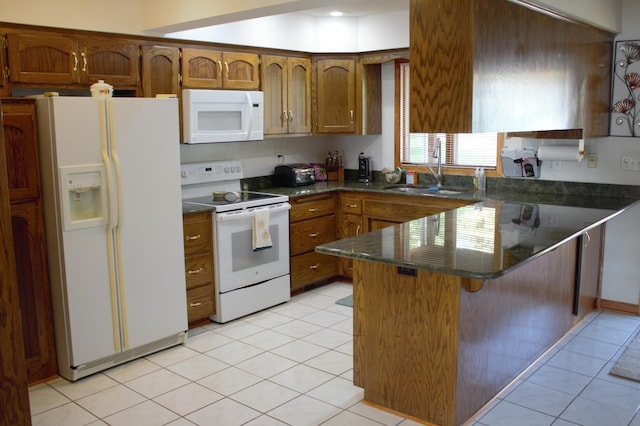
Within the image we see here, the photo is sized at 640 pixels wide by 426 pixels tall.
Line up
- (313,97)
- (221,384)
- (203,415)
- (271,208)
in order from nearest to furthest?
(203,415) → (221,384) → (271,208) → (313,97)

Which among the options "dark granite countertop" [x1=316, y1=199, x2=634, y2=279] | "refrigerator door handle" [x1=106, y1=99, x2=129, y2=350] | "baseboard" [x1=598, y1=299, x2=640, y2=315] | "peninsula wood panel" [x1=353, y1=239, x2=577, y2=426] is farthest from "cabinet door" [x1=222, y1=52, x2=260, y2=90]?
"baseboard" [x1=598, y1=299, x2=640, y2=315]

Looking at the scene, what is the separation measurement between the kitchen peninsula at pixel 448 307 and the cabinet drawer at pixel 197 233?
153 cm

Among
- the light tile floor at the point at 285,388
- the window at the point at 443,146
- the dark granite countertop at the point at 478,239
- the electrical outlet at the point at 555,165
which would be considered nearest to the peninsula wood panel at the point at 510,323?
the light tile floor at the point at 285,388

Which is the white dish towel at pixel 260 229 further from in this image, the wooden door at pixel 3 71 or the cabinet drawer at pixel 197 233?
the wooden door at pixel 3 71

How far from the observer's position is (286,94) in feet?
17.0

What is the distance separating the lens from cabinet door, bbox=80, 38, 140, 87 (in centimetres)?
388

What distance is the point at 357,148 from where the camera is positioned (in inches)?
234

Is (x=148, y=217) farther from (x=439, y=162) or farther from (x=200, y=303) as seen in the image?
(x=439, y=162)

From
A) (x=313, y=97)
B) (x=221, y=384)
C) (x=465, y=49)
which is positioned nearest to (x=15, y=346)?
(x=221, y=384)

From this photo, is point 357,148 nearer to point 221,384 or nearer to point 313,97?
point 313,97

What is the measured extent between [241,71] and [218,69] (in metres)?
0.23

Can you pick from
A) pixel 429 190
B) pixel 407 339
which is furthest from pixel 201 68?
pixel 407 339

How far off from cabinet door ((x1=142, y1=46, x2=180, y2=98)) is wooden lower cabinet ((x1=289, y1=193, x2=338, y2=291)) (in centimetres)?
137

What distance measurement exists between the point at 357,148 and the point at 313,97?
2.59 feet
